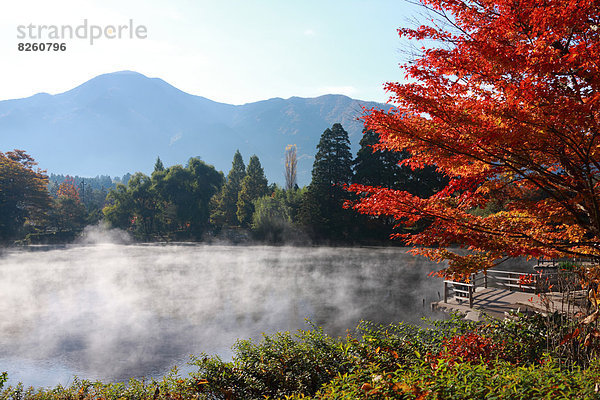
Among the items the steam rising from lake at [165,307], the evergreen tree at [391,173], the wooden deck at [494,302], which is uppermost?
the evergreen tree at [391,173]

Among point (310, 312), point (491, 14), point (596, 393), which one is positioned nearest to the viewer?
point (596, 393)

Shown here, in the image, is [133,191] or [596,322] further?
[133,191]

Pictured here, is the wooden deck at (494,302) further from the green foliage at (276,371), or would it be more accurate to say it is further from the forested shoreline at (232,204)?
the forested shoreline at (232,204)

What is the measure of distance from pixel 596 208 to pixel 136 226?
7942 centimetres

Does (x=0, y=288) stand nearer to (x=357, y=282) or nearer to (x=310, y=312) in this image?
(x=310, y=312)

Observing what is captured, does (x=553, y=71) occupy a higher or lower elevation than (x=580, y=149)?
higher

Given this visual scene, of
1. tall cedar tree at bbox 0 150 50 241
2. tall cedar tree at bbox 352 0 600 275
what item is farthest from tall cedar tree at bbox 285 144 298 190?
tall cedar tree at bbox 352 0 600 275

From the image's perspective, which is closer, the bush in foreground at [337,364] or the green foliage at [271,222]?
the bush in foreground at [337,364]

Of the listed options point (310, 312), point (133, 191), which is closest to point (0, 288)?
point (310, 312)

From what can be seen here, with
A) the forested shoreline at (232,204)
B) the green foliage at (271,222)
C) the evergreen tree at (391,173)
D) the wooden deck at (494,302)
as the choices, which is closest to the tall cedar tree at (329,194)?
the forested shoreline at (232,204)

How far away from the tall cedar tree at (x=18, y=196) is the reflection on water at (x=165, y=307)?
3561cm

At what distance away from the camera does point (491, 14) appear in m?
7.46

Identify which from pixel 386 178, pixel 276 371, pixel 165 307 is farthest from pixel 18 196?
pixel 276 371

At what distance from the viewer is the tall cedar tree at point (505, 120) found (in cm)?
588
